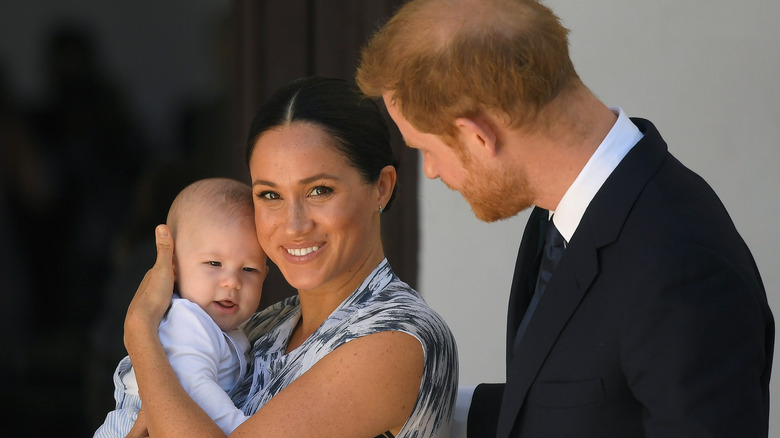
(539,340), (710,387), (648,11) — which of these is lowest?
(710,387)

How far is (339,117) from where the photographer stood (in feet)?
6.86

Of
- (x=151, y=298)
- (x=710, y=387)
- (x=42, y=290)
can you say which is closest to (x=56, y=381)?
(x=42, y=290)

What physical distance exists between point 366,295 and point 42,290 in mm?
2073

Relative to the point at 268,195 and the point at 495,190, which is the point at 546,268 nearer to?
the point at 495,190

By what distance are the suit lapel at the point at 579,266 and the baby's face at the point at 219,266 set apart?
2.88 ft

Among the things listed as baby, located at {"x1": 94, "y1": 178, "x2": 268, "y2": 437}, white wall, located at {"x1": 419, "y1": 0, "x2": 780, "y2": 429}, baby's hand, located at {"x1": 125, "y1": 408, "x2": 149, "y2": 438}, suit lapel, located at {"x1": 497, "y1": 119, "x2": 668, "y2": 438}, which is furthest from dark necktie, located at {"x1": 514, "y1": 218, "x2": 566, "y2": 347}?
white wall, located at {"x1": 419, "y1": 0, "x2": 780, "y2": 429}

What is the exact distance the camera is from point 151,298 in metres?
2.12

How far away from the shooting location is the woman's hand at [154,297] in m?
2.03

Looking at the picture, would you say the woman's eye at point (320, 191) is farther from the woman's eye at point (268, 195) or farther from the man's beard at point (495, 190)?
the man's beard at point (495, 190)

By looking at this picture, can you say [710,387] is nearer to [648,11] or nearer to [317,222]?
[317,222]

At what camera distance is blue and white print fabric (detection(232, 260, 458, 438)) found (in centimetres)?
186

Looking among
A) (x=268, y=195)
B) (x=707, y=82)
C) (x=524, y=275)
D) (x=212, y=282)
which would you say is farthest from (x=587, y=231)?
(x=707, y=82)

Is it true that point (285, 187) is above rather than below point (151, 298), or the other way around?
above

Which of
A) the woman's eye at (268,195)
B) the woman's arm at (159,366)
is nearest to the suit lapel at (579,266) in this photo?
the woman's arm at (159,366)
